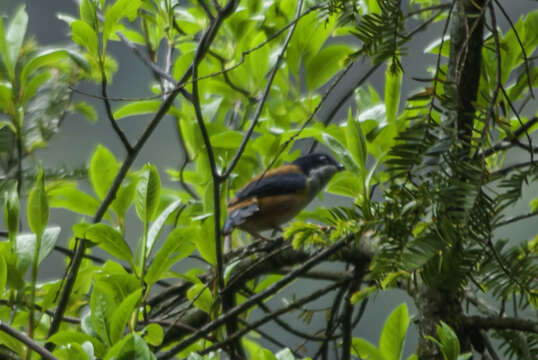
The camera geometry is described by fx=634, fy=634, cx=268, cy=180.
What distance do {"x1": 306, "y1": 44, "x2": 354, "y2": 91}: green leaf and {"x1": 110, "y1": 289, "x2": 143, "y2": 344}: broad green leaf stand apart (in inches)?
22.7

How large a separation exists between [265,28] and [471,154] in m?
0.68

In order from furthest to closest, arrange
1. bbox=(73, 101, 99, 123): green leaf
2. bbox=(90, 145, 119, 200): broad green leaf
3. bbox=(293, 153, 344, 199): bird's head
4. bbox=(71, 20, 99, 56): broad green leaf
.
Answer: bbox=(293, 153, 344, 199): bird's head → bbox=(73, 101, 99, 123): green leaf → bbox=(90, 145, 119, 200): broad green leaf → bbox=(71, 20, 99, 56): broad green leaf

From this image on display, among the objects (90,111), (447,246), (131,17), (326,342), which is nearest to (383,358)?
(326,342)

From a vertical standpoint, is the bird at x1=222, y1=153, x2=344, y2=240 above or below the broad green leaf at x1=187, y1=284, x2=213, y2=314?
above

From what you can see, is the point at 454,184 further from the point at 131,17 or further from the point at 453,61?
the point at 131,17

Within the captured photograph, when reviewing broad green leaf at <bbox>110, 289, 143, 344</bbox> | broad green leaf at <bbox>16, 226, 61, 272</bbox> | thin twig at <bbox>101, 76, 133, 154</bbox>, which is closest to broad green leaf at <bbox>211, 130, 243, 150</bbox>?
thin twig at <bbox>101, 76, 133, 154</bbox>

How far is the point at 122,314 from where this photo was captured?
23.6 inches

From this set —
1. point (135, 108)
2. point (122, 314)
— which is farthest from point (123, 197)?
point (122, 314)

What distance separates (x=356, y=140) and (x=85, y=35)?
0.37m

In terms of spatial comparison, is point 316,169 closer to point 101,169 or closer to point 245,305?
point 101,169

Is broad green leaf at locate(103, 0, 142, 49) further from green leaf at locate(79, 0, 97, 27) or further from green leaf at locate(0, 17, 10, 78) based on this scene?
green leaf at locate(0, 17, 10, 78)

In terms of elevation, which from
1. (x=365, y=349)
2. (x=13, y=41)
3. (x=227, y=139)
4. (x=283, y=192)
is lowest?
(x=365, y=349)

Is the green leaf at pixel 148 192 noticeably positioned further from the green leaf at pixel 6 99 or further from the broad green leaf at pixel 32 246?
the green leaf at pixel 6 99

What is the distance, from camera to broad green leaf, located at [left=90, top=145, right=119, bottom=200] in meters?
0.94
